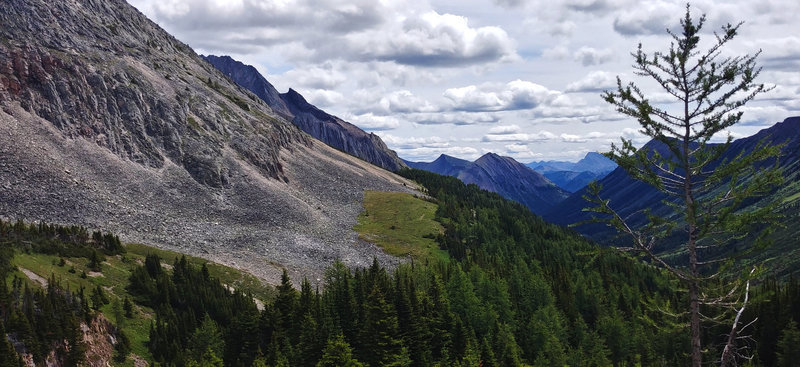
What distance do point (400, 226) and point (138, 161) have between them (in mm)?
77104

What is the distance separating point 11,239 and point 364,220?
10365 cm

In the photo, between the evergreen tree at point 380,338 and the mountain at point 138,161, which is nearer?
the evergreen tree at point 380,338

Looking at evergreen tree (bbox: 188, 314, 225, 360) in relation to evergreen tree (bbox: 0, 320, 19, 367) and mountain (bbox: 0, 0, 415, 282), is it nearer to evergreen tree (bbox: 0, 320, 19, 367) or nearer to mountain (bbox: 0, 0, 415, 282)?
evergreen tree (bbox: 0, 320, 19, 367)

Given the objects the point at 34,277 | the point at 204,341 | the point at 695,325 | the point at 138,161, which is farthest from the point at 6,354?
the point at 138,161

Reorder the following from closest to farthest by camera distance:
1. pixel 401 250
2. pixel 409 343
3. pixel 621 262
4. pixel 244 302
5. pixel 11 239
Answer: pixel 409 343 → pixel 11 239 → pixel 244 302 → pixel 401 250 → pixel 621 262

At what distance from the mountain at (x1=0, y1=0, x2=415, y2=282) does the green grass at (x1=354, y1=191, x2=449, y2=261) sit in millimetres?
5313

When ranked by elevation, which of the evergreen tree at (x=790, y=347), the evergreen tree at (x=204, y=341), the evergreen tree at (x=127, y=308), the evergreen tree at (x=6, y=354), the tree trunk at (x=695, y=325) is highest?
the tree trunk at (x=695, y=325)

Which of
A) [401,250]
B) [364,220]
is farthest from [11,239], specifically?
[364,220]

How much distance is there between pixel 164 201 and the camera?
122562 millimetres

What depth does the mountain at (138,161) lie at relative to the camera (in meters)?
105

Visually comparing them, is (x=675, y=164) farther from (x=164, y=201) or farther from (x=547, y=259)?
(x=547, y=259)

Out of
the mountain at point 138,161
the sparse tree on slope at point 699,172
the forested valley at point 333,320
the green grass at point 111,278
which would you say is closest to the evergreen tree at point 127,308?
the forested valley at point 333,320

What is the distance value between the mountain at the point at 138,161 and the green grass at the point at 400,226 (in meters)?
5.31

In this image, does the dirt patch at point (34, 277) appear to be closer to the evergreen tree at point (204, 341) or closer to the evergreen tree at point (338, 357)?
the evergreen tree at point (204, 341)
